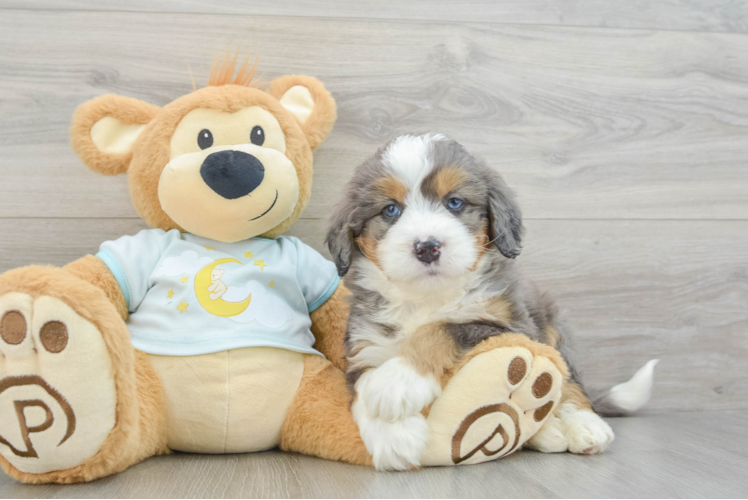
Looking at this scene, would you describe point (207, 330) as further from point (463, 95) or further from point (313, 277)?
point (463, 95)

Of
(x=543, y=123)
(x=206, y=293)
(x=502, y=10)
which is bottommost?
(x=206, y=293)

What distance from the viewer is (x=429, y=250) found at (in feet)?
4.62

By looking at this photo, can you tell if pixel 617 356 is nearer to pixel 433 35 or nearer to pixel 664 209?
pixel 664 209

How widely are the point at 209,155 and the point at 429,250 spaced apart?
0.68 meters

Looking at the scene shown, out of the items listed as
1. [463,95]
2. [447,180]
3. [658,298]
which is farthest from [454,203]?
[658,298]

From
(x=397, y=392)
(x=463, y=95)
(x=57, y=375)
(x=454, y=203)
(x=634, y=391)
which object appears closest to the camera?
(x=57, y=375)

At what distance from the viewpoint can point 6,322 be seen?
121 cm

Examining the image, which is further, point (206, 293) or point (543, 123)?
point (543, 123)

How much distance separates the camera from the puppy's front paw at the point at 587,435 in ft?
5.20

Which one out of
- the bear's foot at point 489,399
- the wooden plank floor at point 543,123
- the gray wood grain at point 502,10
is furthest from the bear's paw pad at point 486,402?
the gray wood grain at point 502,10

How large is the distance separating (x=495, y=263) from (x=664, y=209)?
3.64 ft

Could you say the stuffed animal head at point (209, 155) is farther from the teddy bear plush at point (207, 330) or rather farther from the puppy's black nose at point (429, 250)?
the puppy's black nose at point (429, 250)

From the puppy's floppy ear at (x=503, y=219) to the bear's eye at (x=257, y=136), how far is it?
660 millimetres

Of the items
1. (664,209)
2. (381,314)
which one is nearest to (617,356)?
(664,209)
